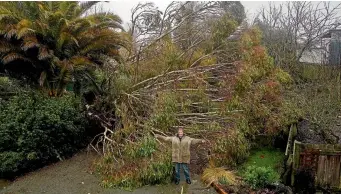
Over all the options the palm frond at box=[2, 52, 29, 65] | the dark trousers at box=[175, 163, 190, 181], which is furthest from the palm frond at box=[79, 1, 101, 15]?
the dark trousers at box=[175, 163, 190, 181]

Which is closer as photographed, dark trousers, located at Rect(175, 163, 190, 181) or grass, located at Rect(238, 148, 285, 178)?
dark trousers, located at Rect(175, 163, 190, 181)

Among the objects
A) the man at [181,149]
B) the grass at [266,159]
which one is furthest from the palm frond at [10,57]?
the grass at [266,159]

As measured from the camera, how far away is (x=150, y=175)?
339 inches

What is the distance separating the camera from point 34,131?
9648 mm

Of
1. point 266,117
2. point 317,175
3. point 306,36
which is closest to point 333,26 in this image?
point 306,36

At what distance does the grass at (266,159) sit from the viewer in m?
9.84

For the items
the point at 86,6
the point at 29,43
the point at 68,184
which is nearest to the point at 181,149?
the point at 68,184

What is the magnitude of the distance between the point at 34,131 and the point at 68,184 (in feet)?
6.04

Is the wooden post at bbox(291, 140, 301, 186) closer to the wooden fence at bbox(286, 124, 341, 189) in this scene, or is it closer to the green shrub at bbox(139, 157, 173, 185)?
the wooden fence at bbox(286, 124, 341, 189)

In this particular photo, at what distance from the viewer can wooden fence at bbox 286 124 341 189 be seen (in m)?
7.62

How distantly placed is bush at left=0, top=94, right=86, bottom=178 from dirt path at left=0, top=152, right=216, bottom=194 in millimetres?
381

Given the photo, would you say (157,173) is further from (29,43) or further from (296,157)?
(29,43)

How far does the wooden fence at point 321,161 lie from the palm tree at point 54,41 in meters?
7.01

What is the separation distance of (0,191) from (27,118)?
2.01m
